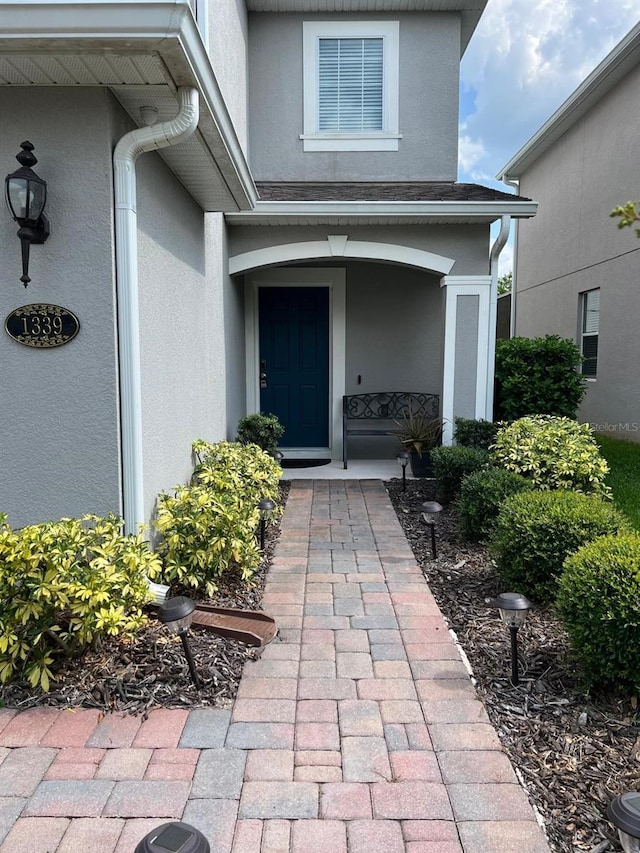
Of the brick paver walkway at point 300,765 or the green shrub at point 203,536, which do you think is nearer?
the brick paver walkway at point 300,765

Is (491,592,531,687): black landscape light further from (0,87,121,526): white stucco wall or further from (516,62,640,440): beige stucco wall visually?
(516,62,640,440): beige stucco wall

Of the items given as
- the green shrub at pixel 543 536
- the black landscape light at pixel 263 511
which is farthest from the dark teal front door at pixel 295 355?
the green shrub at pixel 543 536

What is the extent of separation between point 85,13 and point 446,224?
4.99 metres

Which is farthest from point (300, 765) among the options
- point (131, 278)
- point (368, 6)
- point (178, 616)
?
point (368, 6)

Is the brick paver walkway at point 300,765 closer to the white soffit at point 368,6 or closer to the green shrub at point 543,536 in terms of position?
the green shrub at point 543,536

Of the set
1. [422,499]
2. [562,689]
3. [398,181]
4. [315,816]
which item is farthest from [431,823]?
[398,181]

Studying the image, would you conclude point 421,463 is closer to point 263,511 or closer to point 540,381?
point 540,381

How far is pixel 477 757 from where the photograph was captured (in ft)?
7.25

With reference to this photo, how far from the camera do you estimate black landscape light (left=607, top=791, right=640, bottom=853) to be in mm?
1596

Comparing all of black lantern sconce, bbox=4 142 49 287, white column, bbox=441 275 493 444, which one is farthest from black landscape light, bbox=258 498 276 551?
white column, bbox=441 275 493 444

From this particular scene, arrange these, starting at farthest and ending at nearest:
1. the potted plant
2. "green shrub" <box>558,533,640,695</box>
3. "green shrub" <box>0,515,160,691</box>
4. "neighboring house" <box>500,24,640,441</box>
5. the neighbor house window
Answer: the neighbor house window, "neighboring house" <box>500,24,640,441</box>, the potted plant, "green shrub" <box>0,515,160,691</box>, "green shrub" <box>558,533,640,695</box>

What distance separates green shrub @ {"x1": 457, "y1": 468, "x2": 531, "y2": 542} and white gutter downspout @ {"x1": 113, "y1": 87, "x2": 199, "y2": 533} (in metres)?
2.49

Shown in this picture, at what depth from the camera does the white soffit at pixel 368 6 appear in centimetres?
714

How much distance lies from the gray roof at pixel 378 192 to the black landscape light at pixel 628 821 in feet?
19.4
